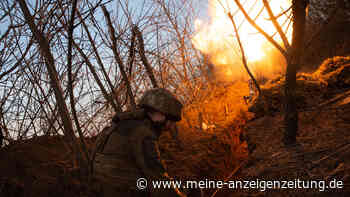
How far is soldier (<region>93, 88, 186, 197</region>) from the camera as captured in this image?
1591 mm

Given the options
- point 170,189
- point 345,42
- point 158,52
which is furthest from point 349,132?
point 345,42

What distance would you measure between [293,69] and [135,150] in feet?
6.46

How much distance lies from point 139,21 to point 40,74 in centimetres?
171

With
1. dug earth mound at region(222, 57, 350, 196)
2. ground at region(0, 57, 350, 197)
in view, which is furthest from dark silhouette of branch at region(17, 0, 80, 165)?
dug earth mound at region(222, 57, 350, 196)

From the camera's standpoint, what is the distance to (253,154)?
2561 mm

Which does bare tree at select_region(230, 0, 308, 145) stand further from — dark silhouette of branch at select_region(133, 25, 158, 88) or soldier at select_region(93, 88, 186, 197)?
dark silhouette of branch at select_region(133, 25, 158, 88)

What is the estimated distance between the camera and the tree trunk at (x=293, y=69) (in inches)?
81.8

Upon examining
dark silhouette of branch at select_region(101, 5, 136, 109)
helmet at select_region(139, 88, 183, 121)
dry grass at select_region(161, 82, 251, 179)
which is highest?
dark silhouette of branch at select_region(101, 5, 136, 109)

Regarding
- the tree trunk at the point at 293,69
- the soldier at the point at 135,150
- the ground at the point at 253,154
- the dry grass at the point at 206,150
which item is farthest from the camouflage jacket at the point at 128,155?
the tree trunk at the point at 293,69

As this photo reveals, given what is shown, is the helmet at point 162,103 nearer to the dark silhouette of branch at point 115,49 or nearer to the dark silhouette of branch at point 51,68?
the dark silhouette of branch at point 51,68

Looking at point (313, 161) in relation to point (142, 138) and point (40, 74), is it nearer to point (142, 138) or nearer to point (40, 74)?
point (142, 138)

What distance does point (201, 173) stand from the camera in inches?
120

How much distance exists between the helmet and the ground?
0.96m

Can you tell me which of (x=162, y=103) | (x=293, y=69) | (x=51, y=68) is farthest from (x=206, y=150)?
(x=51, y=68)
